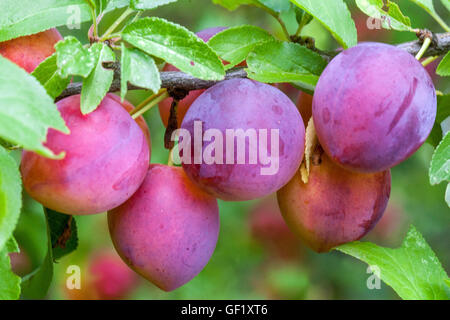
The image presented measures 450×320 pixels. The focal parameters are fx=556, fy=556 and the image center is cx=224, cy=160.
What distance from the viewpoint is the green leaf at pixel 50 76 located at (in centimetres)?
64

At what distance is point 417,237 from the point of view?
0.83m

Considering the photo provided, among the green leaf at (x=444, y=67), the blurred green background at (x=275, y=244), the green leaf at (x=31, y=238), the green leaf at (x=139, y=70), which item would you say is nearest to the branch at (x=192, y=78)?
the green leaf at (x=444, y=67)

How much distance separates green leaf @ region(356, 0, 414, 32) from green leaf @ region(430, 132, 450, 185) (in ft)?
0.56

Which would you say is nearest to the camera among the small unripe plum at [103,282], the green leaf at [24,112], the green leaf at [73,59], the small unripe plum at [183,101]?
the green leaf at [24,112]

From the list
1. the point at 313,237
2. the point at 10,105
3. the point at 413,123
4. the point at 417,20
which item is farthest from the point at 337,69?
the point at 417,20

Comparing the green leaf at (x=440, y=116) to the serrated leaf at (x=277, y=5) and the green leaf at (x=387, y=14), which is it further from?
the serrated leaf at (x=277, y=5)

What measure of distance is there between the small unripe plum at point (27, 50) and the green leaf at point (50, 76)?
3.8 inches

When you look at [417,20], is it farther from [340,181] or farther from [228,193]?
[228,193]

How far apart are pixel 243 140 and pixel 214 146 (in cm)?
4

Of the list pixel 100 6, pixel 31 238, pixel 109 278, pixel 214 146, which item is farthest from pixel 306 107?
pixel 109 278

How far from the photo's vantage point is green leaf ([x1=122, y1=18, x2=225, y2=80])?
629 millimetres

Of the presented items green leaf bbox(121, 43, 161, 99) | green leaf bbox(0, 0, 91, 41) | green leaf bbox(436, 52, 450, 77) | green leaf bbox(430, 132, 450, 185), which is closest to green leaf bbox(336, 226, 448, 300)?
green leaf bbox(430, 132, 450, 185)

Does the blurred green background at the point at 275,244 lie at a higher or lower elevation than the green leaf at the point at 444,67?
lower

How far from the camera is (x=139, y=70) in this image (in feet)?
2.01
